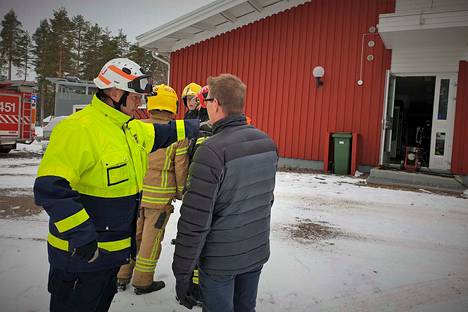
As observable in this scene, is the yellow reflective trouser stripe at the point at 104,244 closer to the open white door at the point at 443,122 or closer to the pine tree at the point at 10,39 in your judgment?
the open white door at the point at 443,122

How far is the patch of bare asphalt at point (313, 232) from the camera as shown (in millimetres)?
4645

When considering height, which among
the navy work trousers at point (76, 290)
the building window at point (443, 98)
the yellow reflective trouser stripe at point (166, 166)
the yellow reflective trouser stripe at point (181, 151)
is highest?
the building window at point (443, 98)

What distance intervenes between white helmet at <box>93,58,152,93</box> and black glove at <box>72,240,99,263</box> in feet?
2.99

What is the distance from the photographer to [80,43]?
4772 centimetres

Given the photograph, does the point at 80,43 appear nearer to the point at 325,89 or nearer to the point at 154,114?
the point at 325,89

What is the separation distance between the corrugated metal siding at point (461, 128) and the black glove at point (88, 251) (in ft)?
34.4

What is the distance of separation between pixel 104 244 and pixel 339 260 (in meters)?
2.96

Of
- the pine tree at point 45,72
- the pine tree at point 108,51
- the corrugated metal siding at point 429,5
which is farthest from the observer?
the pine tree at point 108,51

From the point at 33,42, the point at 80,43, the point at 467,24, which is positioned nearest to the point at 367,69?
the point at 467,24

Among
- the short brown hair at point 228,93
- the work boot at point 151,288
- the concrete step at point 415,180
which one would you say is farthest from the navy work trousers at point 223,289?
the concrete step at point 415,180

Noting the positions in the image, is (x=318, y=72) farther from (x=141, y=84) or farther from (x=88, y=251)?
(x=88, y=251)

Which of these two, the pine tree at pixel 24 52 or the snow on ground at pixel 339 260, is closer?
the snow on ground at pixel 339 260

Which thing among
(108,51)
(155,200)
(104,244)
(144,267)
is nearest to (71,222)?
(104,244)

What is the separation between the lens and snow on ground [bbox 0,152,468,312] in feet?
9.82
